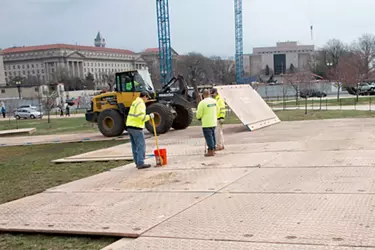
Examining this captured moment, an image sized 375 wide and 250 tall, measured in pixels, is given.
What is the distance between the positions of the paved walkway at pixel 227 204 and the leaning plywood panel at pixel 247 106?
610 cm

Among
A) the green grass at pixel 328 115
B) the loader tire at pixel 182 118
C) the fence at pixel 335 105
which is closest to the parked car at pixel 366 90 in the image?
the fence at pixel 335 105

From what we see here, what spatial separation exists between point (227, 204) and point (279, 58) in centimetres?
14186

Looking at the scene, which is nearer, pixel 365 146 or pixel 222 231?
pixel 222 231

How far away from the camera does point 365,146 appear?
1094 cm

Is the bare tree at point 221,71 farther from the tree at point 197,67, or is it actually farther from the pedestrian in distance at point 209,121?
the pedestrian in distance at point 209,121

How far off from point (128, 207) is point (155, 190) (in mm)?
1116

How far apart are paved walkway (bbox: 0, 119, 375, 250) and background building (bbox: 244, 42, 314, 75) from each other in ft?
438

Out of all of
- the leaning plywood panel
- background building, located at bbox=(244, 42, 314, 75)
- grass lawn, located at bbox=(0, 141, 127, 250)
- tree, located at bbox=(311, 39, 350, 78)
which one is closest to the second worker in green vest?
grass lawn, located at bbox=(0, 141, 127, 250)

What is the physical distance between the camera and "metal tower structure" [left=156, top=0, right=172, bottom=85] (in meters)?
87.6

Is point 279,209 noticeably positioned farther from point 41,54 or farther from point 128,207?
point 41,54

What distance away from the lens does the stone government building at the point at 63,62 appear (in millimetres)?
146375

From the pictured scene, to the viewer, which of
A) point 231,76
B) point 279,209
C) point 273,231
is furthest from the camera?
point 231,76

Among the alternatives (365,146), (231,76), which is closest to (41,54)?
(231,76)

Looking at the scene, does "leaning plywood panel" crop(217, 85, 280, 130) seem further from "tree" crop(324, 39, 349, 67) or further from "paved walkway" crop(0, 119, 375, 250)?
"tree" crop(324, 39, 349, 67)
